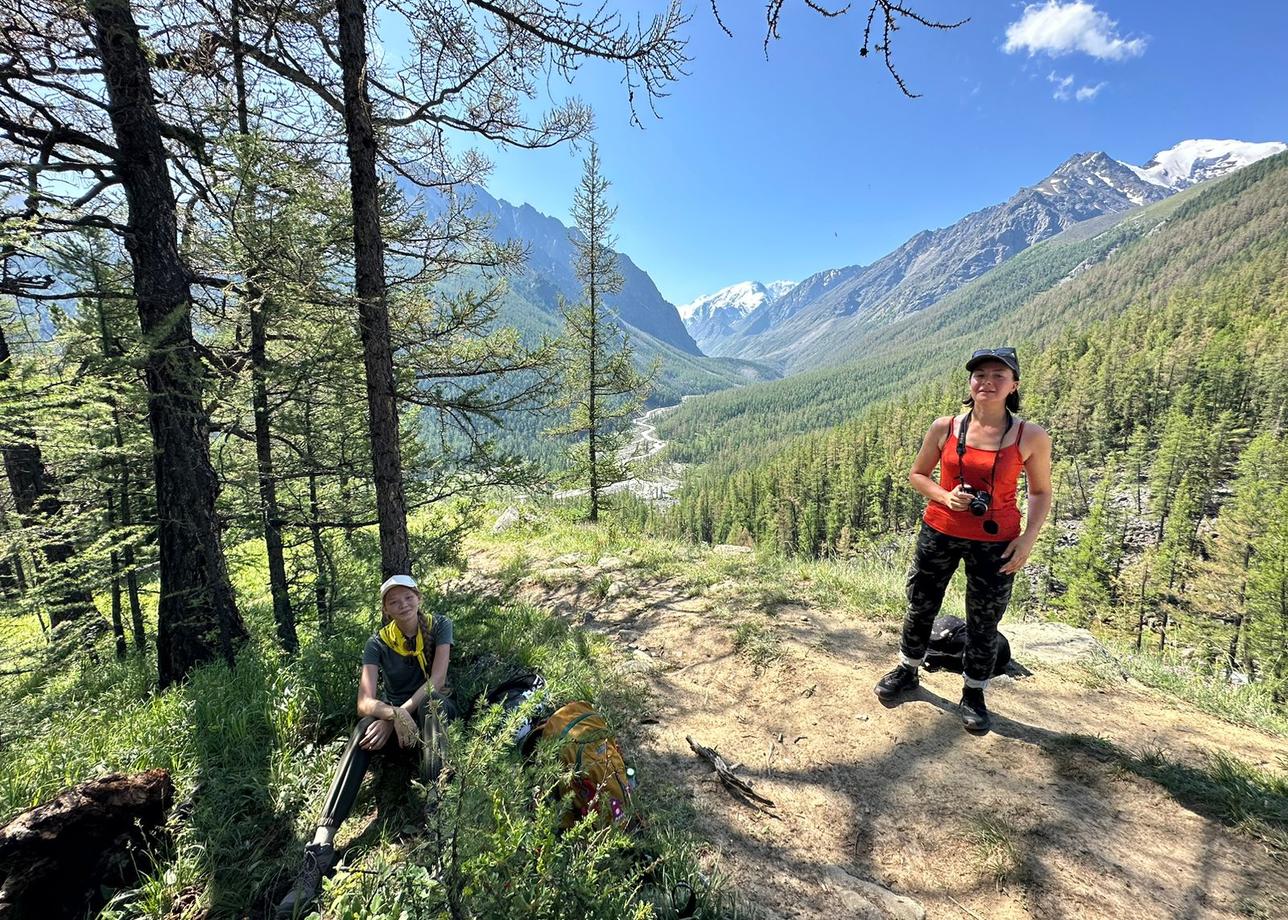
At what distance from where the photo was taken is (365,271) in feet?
13.4

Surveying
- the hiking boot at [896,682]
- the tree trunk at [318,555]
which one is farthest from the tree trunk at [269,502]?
the hiking boot at [896,682]

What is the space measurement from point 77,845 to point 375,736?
1239mm

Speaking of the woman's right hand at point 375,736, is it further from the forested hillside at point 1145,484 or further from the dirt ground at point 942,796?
the forested hillside at point 1145,484

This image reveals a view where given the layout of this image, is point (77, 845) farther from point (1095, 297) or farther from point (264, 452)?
point (1095, 297)

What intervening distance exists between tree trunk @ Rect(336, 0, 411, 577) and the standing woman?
14.4ft

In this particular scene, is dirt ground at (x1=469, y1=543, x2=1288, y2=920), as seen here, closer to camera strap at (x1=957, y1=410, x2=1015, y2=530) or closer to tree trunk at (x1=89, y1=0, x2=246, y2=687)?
camera strap at (x1=957, y1=410, x2=1015, y2=530)

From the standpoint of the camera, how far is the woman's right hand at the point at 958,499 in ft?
10.6

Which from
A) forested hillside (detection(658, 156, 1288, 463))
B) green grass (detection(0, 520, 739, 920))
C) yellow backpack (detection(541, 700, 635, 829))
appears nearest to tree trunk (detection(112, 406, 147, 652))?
green grass (detection(0, 520, 739, 920))

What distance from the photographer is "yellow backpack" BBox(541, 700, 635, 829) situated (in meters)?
2.60

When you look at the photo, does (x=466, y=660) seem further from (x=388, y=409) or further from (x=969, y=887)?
(x=969, y=887)

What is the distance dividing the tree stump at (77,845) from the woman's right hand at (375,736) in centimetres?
94

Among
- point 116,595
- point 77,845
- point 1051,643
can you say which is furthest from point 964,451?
point 116,595

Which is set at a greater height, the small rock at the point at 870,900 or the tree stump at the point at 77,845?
the tree stump at the point at 77,845

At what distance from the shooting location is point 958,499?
3246 millimetres
